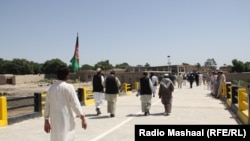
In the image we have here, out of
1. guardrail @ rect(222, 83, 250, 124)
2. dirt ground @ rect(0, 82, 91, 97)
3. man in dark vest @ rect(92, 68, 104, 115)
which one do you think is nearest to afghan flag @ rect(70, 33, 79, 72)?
man in dark vest @ rect(92, 68, 104, 115)

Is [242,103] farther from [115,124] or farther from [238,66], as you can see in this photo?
[238,66]

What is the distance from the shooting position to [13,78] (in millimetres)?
122750

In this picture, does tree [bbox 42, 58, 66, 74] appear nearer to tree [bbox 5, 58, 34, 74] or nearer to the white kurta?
tree [bbox 5, 58, 34, 74]

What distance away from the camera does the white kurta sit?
243 inches

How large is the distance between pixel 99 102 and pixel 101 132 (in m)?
4.54

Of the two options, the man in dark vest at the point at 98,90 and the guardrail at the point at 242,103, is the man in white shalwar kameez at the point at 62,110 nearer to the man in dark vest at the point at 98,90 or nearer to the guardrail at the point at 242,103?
the guardrail at the point at 242,103

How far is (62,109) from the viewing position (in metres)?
6.22

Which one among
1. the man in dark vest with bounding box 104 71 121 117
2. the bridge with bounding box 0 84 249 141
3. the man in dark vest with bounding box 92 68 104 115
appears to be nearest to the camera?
the bridge with bounding box 0 84 249 141

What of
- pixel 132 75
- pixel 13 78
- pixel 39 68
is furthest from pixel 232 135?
Answer: pixel 39 68

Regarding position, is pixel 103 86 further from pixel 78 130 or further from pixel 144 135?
pixel 144 135

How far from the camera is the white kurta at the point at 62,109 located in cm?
616

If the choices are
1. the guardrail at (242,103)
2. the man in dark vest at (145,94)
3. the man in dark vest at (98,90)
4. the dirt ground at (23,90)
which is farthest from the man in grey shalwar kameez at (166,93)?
the dirt ground at (23,90)

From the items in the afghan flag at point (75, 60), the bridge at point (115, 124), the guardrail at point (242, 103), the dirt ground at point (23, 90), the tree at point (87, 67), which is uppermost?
the tree at point (87, 67)

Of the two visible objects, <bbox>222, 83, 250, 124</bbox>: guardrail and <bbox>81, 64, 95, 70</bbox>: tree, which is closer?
<bbox>222, 83, 250, 124</bbox>: guardrail
